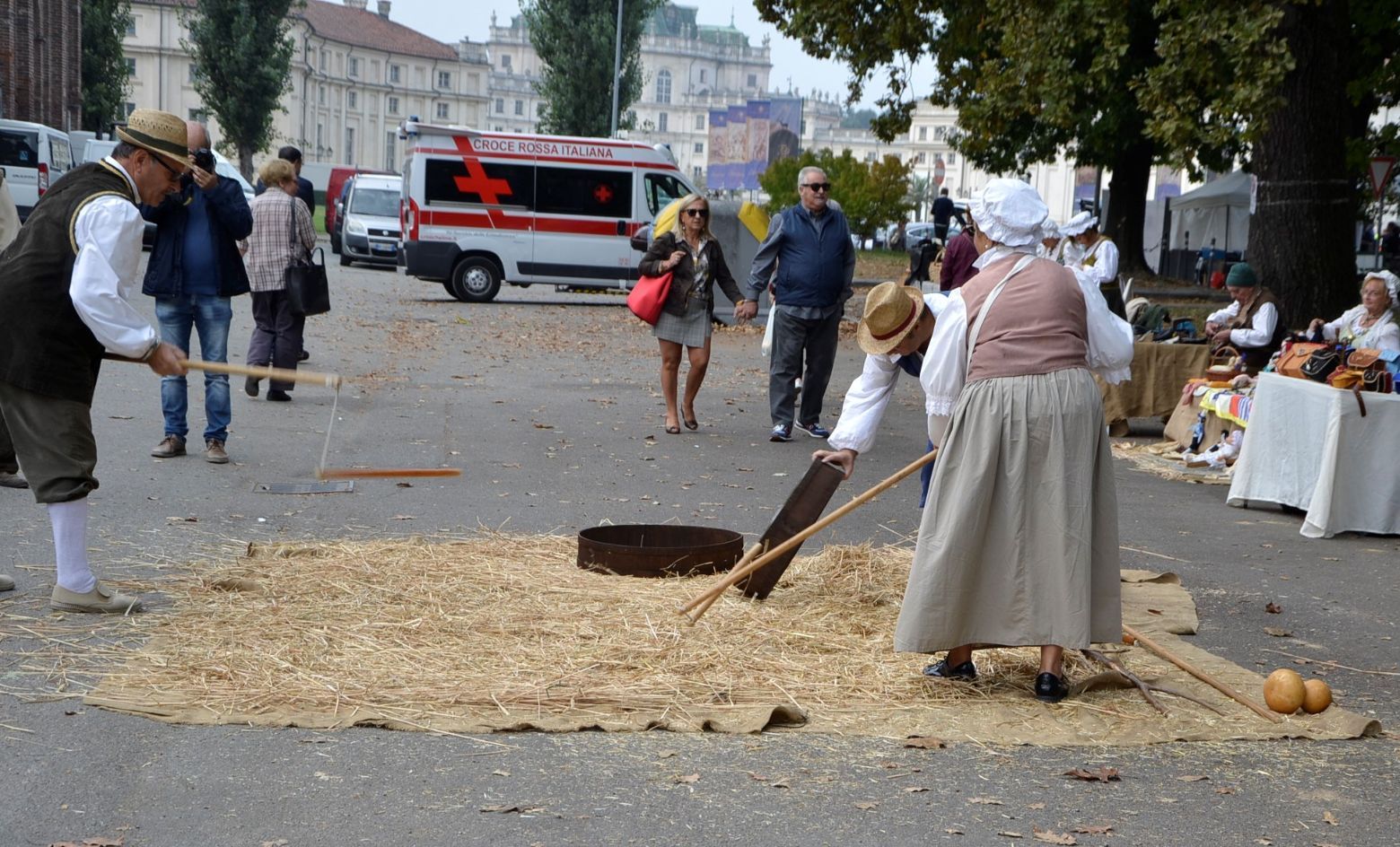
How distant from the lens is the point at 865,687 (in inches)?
223

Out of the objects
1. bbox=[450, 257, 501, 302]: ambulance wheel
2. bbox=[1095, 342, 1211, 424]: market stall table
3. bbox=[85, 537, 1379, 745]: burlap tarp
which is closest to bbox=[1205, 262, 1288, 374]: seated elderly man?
bbox=[1095, 342, 1211, 424]: market stall table

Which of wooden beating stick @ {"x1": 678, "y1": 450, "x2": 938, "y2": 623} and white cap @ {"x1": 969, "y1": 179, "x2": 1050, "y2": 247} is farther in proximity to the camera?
wooden beating stick @ {"x1": 678, "y1": 450, "x2": 938, "y2": 623}

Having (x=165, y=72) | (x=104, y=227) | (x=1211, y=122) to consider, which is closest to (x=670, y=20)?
(x=165, y=72)

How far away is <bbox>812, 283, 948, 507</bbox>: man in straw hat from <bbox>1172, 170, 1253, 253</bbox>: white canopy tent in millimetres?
30354

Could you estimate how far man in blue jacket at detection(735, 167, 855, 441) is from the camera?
12.1 metres

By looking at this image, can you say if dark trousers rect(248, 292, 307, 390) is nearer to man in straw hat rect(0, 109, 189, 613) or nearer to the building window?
man in straw hat rect(0, 109, 189, 613)

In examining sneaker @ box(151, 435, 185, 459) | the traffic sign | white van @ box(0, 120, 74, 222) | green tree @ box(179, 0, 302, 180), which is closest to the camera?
sneaker @ box(151, 435, 185, 459)

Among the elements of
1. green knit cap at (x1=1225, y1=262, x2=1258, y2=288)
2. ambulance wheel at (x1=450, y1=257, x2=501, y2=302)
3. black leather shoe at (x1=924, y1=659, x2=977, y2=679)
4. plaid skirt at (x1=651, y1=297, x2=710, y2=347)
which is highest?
green knit cap at (x1=1225, y1=262, x2=1258, y2=288)

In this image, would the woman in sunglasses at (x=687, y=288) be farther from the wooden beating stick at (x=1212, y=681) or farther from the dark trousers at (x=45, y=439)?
the wooden beating stick at (x=1212, y=681)

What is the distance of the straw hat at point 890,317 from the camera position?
5.88m

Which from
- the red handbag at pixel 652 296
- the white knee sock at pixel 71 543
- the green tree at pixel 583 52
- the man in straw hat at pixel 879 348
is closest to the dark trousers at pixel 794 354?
the red handbag at pixel 652 296

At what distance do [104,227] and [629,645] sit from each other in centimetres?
261

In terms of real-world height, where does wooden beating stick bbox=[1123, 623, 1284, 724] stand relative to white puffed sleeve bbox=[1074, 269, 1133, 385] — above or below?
below

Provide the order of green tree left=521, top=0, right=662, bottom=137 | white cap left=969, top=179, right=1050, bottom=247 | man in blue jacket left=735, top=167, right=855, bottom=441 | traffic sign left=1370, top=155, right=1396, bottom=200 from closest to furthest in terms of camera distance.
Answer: white cap left=969, top=179, right=1050, bottom=247 → man in blue jacket left=735, top=167, right=855, bottom=441 → traffic sign left=1370, top=155, right=1396, bottom=200 → green tree left=521, top=0, right=662, bottom=137
